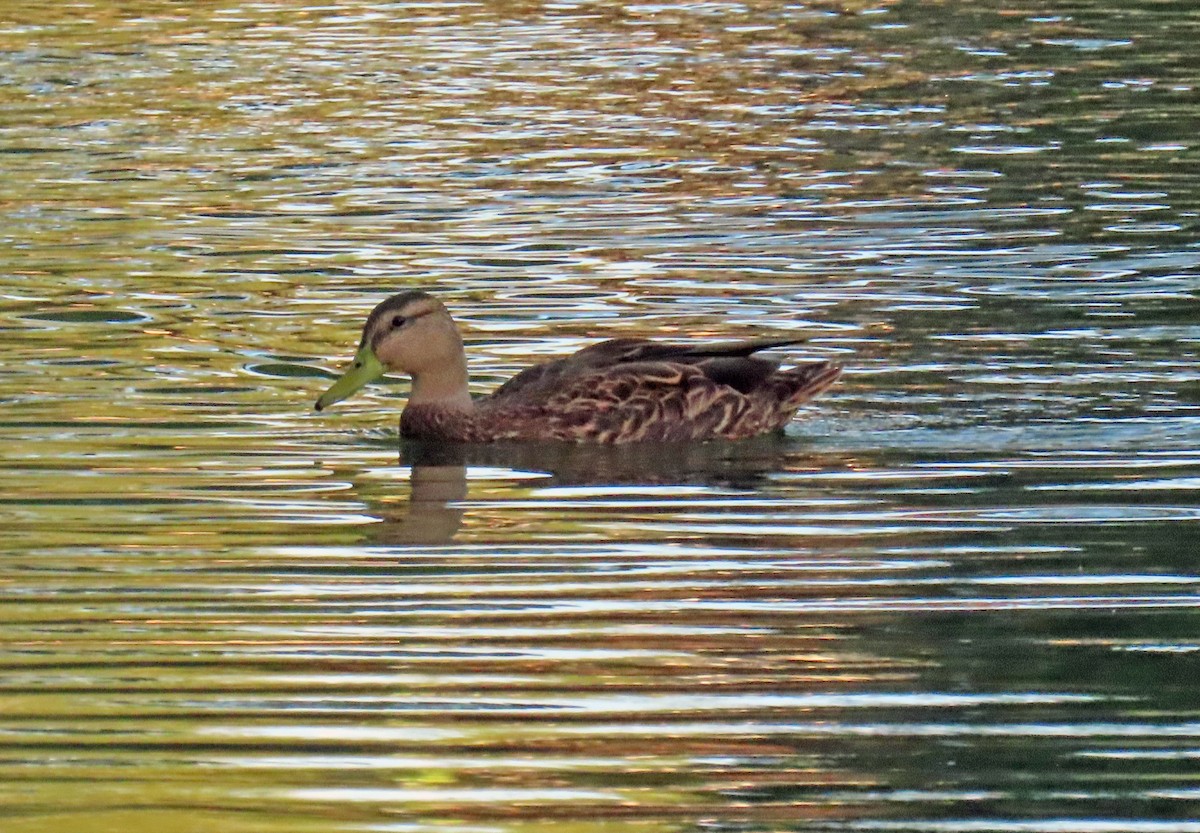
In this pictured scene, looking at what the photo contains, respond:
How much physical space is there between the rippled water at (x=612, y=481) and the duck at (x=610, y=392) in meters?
0.18

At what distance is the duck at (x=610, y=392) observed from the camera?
479 inches

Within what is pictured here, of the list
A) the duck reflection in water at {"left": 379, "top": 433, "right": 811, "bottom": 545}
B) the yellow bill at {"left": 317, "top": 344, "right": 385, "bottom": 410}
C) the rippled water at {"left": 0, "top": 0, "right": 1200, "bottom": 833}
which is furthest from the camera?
the yellow bill at {"left": 317, "top": 344, "right": 385, "bottom": 410}

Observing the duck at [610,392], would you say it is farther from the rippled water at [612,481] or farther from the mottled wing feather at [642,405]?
the rippled water at [612,481]

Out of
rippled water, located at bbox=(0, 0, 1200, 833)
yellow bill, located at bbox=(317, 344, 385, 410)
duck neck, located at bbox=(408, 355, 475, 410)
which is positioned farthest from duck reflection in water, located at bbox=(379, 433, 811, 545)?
yellow bill, located at bbox=(317, 344, 385, 410)

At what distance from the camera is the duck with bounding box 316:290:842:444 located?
1216cm

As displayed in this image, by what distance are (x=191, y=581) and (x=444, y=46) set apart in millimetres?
20737

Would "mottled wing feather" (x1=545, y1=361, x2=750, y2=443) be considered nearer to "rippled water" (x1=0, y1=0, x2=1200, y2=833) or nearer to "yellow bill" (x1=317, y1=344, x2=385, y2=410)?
"rippled water" (x1=0, y1=0, x2=1200, y2=833)

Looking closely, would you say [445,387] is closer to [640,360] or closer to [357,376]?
[357,376]

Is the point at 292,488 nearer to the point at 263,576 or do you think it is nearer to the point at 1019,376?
the point at 263,576

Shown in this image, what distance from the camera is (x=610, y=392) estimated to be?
12.2m

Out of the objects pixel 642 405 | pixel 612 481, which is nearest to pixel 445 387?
pixel 642 405

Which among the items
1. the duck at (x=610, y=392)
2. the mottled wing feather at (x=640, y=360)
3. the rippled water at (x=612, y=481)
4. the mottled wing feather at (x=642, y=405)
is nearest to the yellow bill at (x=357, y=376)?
the duck at (x=610, y=392)

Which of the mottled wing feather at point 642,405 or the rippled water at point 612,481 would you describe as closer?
the rippled water at point 612,481

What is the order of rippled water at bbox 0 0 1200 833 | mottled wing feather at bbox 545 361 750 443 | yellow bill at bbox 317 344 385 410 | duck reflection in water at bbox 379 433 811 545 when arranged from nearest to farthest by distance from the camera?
rippled water at bbox 0 0 1200 833 < duck reflection in water at bbox 379 433 811 545 < mottled wing feather at bbox 545 361 750 443 < yellow bill at bbox 317 344 385 410
